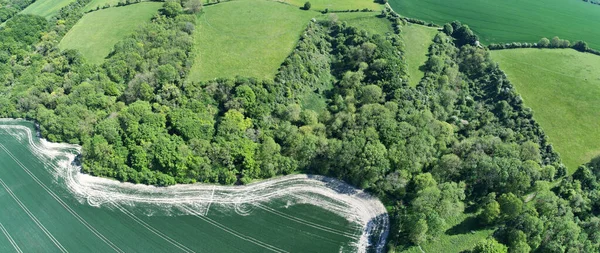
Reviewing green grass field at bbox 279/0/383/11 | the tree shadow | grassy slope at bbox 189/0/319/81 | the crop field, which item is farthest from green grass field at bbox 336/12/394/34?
the tree shadow

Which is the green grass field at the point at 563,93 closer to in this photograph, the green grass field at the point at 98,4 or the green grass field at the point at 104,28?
the green grass field at the point at 104,28

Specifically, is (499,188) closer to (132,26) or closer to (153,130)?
(153,130)

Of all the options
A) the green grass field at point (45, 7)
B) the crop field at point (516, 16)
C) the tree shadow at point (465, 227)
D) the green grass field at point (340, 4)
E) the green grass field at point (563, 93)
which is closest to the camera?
the tree shadow at point (465, 227)

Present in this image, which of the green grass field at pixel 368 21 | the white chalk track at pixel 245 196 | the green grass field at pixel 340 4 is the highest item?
the green grass field at pixel 340 4

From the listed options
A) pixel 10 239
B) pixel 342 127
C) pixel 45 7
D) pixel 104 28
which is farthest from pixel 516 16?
pixel 45 7

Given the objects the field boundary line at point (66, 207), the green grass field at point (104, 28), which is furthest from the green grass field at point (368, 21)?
the field boundary line at point (66, 207)
